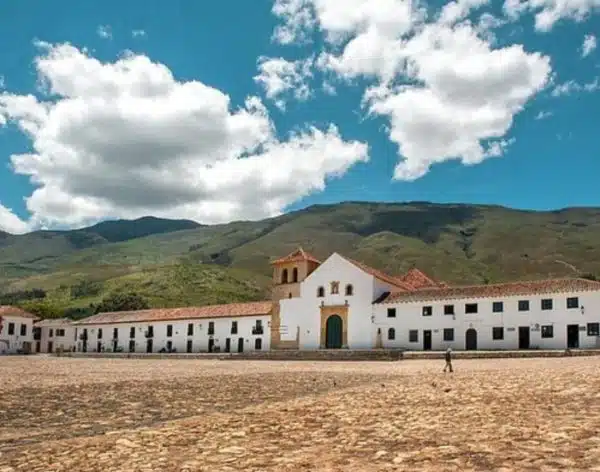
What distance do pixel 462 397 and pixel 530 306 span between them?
1614 inches

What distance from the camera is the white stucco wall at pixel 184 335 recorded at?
6494 centimetres

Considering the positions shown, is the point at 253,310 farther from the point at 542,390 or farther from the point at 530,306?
the point at 542,390

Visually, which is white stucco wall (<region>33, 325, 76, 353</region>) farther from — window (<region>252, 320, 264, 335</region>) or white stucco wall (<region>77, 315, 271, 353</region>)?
window (<region>252, 320, 264, 335</region>)

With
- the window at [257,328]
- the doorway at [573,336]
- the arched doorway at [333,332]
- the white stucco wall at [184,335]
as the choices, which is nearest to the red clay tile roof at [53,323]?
the white stucco wall at [184,335]

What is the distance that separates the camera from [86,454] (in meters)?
6.98

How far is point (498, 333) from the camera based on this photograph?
51344 mm

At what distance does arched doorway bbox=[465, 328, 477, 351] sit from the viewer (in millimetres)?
52438

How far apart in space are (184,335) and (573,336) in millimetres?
39882

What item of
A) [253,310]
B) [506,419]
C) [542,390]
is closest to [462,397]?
[542,390]

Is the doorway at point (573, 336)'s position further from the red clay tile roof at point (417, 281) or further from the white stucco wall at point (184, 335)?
the white stucco wall at point (184, 335)

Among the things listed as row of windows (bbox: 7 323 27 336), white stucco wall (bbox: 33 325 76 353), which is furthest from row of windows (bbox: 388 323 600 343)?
row of windows (bbox: 7 323 27 336)

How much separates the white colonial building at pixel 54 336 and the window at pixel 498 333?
2207 inches

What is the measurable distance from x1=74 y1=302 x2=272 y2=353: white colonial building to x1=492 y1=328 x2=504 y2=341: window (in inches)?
862

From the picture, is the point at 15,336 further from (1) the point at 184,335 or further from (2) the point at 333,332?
Result: (2) the point at 333,332
